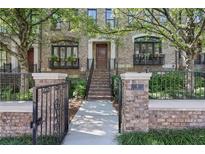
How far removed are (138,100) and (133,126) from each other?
682 mm

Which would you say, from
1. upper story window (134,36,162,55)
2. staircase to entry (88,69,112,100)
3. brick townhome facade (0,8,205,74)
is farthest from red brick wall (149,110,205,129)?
upper story window (134,36,162,55)

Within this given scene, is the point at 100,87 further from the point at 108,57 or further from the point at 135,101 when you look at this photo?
the point at 135,101

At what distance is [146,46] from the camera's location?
24312 mm

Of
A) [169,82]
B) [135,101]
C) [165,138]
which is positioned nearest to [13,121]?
[135,101]

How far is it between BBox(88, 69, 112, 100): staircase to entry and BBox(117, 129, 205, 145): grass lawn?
8889 mm

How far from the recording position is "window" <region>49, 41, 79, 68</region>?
23750mm

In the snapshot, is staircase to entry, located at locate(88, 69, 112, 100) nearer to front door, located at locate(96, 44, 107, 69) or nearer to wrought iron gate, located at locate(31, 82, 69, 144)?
front door, located at locate(96, 44, 107, 69)

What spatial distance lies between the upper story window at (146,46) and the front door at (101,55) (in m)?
2.55

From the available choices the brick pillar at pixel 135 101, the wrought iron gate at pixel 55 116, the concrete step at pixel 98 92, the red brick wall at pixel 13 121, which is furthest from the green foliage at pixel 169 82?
the concrete step at pixel 98 92

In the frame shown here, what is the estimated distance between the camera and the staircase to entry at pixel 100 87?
1672 centimetres

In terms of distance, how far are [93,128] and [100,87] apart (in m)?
9.65

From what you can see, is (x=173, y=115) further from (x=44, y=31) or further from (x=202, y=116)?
(x=44, y=31)

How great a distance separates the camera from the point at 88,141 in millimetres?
7297
